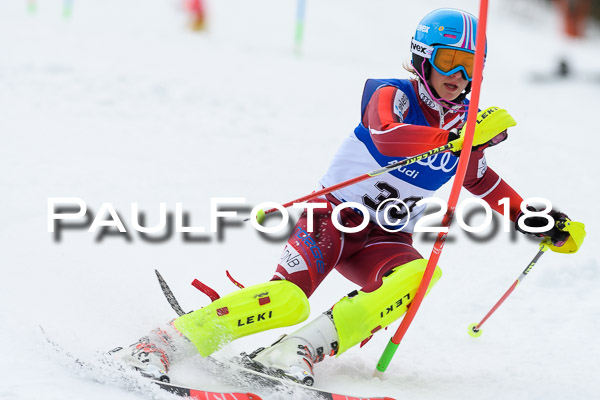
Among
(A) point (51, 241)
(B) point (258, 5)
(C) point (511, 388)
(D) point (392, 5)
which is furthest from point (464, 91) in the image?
(D) point (392, 5)

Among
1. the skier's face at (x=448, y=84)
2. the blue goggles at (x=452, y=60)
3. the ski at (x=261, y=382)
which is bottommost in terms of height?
the ski at (x=261, y=382)

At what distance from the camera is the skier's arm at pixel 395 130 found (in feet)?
9.39

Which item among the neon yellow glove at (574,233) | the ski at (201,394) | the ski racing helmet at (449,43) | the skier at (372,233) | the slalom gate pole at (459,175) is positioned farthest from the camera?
the neon yellow glove at (574,233)

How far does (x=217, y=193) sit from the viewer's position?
5496 millimetres

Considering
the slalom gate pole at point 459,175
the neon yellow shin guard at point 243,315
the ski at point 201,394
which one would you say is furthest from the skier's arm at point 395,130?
the ski at point 201,394

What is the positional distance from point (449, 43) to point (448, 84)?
0.17 metres

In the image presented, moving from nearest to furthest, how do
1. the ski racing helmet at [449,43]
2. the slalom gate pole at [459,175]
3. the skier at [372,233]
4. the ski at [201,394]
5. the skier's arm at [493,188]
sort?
the ski at [201,394] < the slalom gate pole at [459,175] < the skier at [372,233] < the ski racing helmet at [449,43] < the skier's arm at [493,188]

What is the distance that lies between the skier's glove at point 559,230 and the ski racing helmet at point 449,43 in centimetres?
74

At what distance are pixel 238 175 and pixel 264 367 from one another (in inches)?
121

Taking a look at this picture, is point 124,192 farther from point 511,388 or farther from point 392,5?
point 392,5

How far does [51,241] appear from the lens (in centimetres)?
432

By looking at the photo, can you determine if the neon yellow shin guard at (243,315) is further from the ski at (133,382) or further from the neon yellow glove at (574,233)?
the neon yellow glove at (574,233)

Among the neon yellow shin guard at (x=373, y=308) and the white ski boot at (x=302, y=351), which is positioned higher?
the neon yellow shin guard at (x=373, y=308)

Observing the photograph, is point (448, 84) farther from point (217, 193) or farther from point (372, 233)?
point (217, 193)
